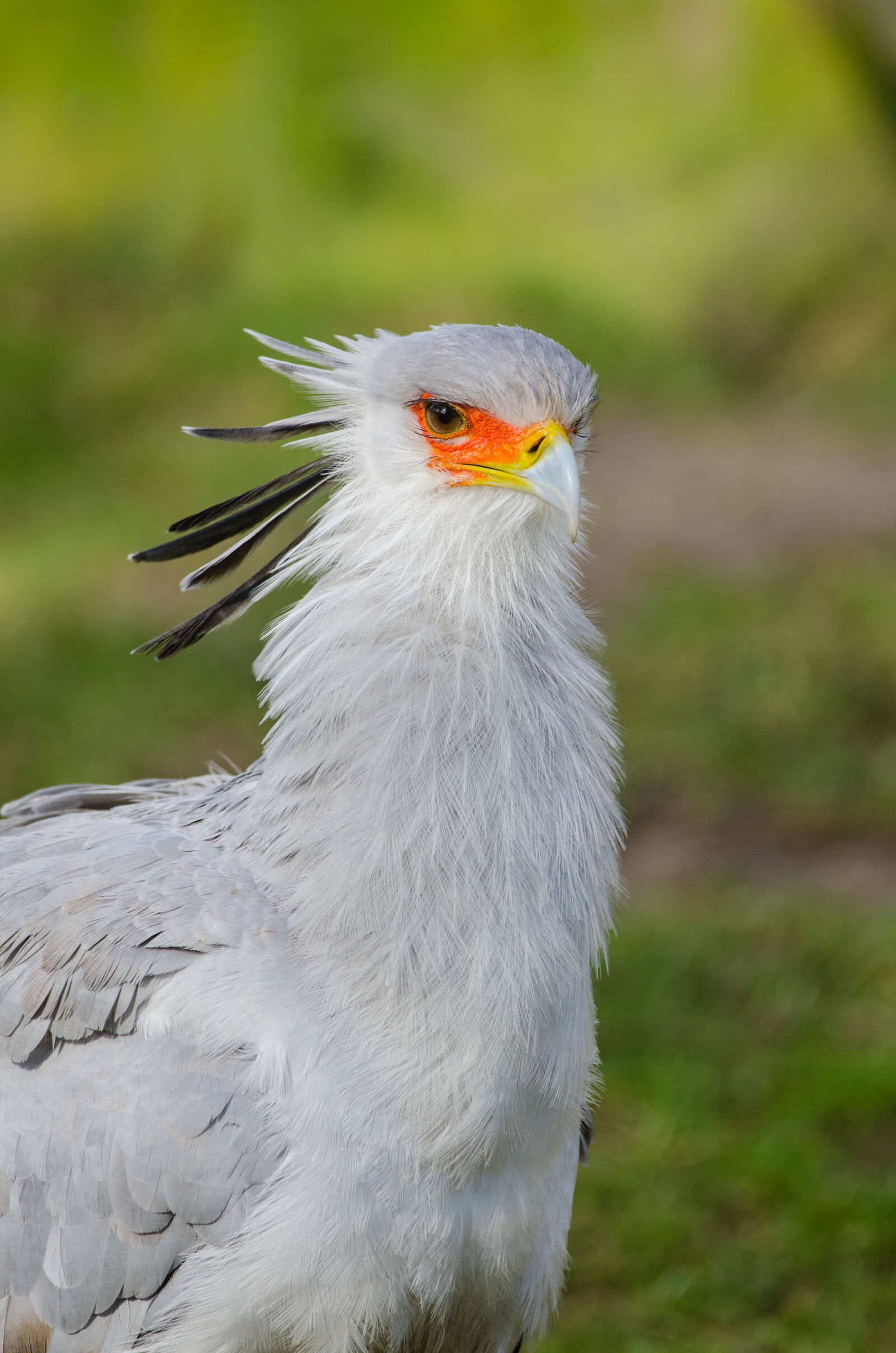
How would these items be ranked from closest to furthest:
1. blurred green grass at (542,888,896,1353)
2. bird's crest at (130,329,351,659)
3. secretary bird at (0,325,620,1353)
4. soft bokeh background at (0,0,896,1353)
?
secretary bird at (0,325,620,1353), bird's crest at (130,329,351,659), blurred green grass at (542,888,896,1353), soft bokeh background at (0,0,896,1353)

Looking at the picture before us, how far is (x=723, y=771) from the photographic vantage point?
5.37 metres

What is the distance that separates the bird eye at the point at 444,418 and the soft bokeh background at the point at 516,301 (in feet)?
10.6

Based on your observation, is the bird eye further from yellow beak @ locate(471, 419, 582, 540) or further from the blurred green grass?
the blurred green grass

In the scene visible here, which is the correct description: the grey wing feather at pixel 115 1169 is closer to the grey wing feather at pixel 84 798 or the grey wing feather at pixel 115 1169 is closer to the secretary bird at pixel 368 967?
the secretary bird at pixel 368 967

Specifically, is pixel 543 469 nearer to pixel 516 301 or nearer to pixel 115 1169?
pixel 115 1169

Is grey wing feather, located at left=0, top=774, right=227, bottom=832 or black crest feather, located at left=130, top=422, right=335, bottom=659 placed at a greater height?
black crest feather, located at left=130, top=422, right=335, bottom=659

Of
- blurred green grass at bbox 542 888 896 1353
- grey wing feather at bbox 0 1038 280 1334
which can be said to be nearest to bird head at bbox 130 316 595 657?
grey wing feather at bbox 0 1038 280 1334

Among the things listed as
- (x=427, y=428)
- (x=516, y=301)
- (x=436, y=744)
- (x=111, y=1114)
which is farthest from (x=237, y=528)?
(x=516, y=301)

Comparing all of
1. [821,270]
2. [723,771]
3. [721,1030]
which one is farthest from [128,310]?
[721,1030]

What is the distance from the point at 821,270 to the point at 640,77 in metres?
1.72

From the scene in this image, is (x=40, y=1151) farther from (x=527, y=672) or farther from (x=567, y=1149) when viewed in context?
(x=527, y=672)

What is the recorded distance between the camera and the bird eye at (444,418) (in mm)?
2131

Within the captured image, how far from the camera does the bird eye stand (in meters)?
2.13

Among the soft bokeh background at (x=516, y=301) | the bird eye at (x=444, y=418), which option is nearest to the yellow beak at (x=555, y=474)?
the bird eye at (x=444, y=418)
